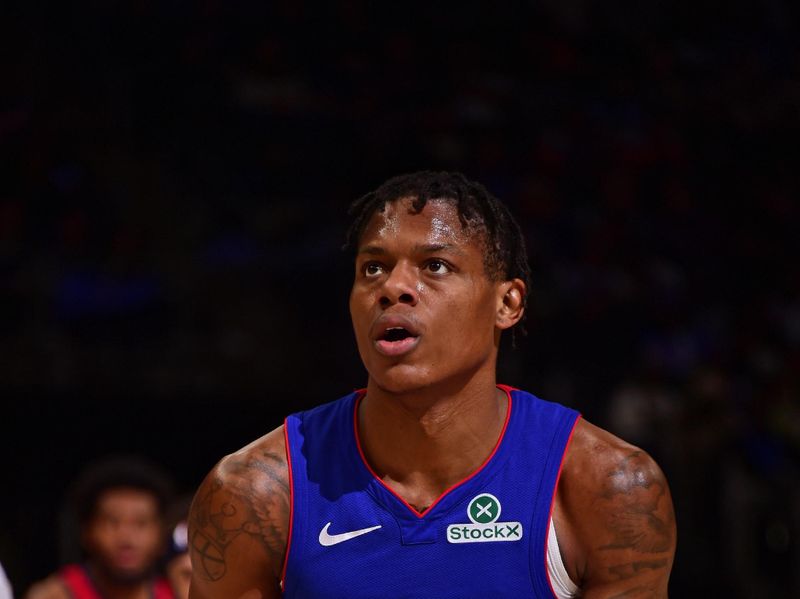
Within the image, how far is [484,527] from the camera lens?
283 cm

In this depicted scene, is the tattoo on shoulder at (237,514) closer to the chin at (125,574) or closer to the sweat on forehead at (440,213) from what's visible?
the sweat on forehead at (440,213)

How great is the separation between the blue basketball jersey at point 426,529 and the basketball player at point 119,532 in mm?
2429

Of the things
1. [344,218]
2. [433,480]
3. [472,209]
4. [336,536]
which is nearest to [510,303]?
[472,209]

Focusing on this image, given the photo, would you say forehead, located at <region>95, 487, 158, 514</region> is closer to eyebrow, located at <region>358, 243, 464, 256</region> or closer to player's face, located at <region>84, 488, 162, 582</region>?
player's face, located at <region>84, 488, 162, 582</region>

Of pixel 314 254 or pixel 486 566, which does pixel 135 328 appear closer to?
pixel 314 254

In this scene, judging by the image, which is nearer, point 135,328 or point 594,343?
point 135,328

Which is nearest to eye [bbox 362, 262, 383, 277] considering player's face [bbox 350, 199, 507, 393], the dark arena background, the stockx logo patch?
player's face [bbox 350, 199, 507, 393]

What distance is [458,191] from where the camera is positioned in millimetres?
3057

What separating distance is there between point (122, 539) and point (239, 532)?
252 cm

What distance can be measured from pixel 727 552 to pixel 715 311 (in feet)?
7.53

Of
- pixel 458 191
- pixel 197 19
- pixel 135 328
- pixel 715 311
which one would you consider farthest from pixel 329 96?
pixel 458 191

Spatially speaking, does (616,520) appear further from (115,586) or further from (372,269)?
(115,586)

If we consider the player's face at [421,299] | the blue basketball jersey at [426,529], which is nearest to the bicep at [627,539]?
the blue basketball jersey at [426,529]

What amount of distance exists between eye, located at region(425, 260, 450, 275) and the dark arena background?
372 cm
